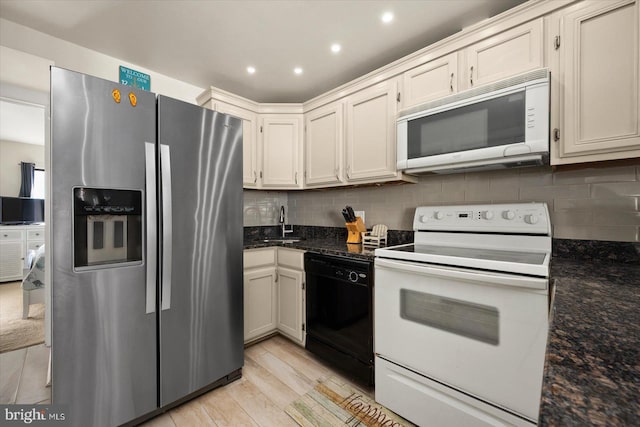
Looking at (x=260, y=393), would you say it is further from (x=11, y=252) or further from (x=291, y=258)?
(x=11, y=252)

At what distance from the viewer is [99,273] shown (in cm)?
134

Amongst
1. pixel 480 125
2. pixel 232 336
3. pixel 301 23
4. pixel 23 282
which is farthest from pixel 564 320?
pixel 23 282

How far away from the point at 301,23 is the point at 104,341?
2191 millimetres

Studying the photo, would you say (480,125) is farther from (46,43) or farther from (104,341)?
(46,43)

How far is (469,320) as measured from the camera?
1302mm

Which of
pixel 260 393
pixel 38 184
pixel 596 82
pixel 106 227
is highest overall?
pixel 596 82

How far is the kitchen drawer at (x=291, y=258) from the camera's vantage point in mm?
2242

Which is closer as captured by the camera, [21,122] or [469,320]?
[469,320]

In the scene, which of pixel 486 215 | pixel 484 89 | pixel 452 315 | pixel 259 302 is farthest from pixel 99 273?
pixel 484 89

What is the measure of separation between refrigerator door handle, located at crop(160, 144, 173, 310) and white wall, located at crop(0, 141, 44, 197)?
121cm

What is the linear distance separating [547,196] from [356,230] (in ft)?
4.27

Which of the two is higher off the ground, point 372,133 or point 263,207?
point 372,133
